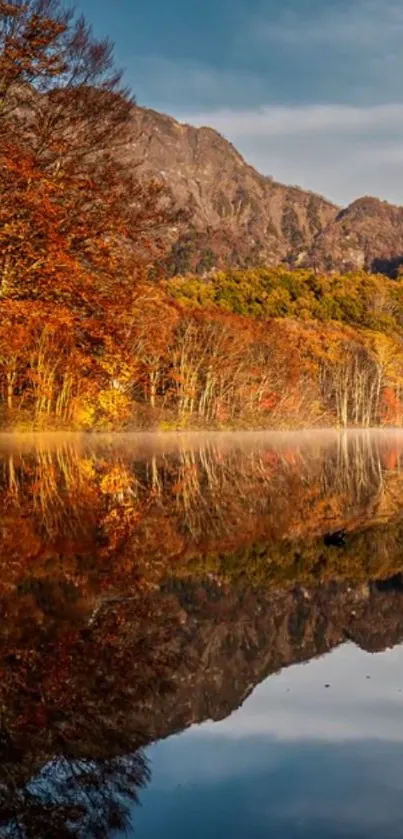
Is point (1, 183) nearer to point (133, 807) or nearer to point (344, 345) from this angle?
point (133, 807)

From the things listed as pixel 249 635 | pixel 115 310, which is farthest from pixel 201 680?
pixel 115 310

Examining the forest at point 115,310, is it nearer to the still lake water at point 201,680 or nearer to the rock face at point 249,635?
the still lake water at point 201,680

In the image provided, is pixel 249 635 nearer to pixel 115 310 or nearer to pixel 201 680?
pixel 201 680

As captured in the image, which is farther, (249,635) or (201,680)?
(249,635)

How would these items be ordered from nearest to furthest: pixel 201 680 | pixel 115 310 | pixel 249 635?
pixel 201 680 < pixel 249 635 < pixel 115 310

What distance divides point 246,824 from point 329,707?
146cm

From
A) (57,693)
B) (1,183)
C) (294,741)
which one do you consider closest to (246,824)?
(294,741)

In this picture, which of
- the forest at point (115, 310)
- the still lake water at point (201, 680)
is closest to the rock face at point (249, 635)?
the still lake water at point (201, 680)

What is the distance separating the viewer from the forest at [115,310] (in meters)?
17.5

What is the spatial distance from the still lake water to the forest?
845 centimetres

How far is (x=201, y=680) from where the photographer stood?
4.71 m

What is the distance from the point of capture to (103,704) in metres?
4.30

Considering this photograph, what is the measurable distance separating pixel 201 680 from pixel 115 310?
15005 millimetres

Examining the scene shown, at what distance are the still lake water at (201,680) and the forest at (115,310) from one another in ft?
27.7
